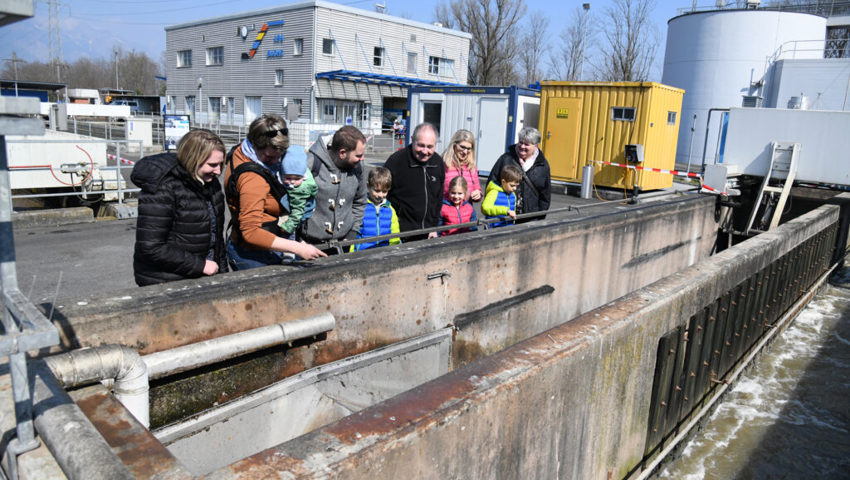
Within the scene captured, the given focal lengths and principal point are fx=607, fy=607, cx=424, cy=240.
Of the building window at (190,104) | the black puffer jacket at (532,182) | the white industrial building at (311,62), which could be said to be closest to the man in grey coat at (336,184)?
the black puffer jacket at (532,182)

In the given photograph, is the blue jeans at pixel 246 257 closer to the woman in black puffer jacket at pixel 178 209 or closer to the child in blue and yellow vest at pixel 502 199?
the woman in black puffer jacket at pixel 178 209

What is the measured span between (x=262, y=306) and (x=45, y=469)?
1.94 meters

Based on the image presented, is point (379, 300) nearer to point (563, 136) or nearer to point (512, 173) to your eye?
point (512, 173)

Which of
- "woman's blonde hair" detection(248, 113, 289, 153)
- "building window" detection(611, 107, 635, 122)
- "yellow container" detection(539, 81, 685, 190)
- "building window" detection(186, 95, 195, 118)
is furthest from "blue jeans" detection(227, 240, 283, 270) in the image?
"building window" detection(186, 95, 195, 118)

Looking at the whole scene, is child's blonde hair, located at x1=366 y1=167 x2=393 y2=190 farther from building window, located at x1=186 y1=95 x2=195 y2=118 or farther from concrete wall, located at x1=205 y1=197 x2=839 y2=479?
building window, located at x1=186 y1=95 x2=195 y2=118

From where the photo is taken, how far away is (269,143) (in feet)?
13.1

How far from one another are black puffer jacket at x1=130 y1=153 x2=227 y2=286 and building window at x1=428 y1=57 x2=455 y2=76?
152ft

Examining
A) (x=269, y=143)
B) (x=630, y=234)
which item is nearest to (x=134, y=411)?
(x=269, y=143)

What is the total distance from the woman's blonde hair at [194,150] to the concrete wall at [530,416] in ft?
6.25

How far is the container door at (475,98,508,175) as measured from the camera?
19203mm

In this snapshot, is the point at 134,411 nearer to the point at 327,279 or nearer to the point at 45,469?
the point at 45,469

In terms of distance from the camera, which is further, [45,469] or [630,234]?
[630,234]

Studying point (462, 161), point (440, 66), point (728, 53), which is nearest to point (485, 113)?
point (462, 161)

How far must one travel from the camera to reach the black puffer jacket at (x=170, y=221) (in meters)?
3.46
